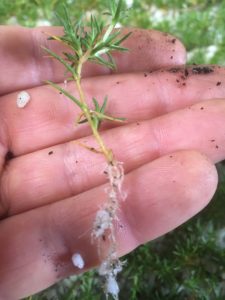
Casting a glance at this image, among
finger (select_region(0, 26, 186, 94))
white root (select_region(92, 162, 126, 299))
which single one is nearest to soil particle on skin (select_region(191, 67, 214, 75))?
finger (select_region(0, 26, 186, 94))

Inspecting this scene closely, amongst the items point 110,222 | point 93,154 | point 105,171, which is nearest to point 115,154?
point 93,154

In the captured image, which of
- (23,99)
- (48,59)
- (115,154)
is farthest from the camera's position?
(48,59)

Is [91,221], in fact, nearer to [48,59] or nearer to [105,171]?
[105,171]

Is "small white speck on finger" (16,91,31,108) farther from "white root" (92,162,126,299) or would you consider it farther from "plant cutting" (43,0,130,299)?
"white root" (92,162,126,299)

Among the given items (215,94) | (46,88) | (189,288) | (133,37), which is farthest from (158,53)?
(189,288)

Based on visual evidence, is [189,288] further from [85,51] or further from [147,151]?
[85,51]

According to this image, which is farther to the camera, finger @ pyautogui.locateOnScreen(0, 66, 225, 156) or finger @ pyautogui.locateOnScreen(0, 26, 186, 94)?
finger @ pyautogui.locateOnScreen(0, 26, 186, 94)

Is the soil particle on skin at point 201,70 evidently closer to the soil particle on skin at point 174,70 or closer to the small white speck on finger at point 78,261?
the soil particle on skin at point 174,70
